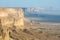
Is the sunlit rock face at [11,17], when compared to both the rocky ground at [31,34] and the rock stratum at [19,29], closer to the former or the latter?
the rock stratum at [19,29]

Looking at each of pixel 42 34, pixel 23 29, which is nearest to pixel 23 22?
pixel 23 29

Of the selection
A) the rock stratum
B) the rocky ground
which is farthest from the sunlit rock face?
the rocky ground

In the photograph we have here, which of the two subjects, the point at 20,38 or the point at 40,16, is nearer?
the point at 40,16

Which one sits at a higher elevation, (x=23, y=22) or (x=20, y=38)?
(x=23, y=22)

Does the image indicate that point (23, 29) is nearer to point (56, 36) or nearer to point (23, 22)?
point (23, 22)

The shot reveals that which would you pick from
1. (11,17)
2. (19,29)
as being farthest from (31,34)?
(11,17)

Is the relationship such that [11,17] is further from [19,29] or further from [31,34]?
[31,34]

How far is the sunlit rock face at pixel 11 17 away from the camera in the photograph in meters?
4.61

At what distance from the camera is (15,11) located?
15.7 ft

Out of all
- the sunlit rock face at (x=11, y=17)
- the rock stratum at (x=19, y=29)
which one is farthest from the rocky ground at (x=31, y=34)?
the sunlit rock face at (x=11, y=17)

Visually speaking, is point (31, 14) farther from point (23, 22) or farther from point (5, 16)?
point (5, 16)

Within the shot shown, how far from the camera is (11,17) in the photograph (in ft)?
16.0

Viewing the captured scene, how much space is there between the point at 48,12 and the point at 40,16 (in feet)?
0.55

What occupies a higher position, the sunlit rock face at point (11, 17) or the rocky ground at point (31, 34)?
the sunlit rock face at point (11, 17)
